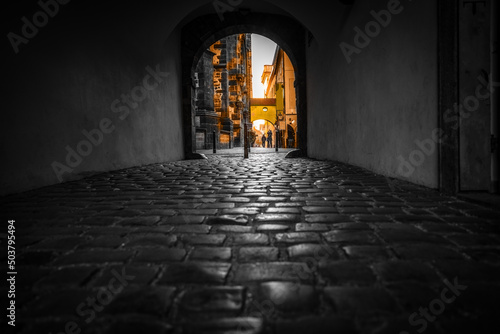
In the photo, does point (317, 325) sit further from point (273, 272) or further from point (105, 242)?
point (105, 242)

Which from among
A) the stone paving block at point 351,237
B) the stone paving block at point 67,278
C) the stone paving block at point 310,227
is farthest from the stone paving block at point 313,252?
the stone paving block at point 67,278

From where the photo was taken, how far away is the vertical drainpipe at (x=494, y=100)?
2.88m

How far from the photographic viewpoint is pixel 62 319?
107cm

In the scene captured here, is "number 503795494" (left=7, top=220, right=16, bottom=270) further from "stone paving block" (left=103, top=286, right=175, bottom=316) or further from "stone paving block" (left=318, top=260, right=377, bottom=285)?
"stone paving block" (left=318, top=260, right=377, bottom=285)

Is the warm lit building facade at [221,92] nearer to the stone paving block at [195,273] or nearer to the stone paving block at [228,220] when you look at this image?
the stone paving block at [228,220]

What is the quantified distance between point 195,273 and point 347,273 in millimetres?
680

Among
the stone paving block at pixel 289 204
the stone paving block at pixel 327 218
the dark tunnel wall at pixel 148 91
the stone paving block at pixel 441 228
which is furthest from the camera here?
the dark tunnel wall at pixel 148 91

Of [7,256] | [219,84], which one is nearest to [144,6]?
[7,256]

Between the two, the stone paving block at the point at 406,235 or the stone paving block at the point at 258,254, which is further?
the stone paving block at the point at 406,235

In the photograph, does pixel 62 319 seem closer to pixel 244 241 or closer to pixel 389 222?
pixel 244 241

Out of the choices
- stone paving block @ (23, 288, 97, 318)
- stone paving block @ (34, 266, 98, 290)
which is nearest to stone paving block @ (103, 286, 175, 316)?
stone paving block @ (23, 288, 97, 318)

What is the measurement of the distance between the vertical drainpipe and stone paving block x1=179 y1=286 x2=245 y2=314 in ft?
9.57

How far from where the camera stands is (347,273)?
1.38 metres

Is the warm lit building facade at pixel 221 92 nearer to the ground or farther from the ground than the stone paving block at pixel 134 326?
farther from the ground
